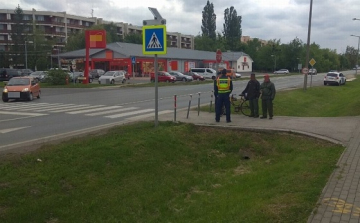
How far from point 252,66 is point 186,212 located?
11784 cm

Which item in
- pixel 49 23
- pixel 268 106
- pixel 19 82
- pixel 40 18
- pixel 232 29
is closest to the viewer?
pixel 268 106

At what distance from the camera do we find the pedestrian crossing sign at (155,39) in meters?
10.4

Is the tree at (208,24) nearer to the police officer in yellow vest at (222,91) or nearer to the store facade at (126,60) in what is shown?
the store facade at (126,60)

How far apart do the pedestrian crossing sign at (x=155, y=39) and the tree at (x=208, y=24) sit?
360 ft

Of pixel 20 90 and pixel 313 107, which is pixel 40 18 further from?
pixel 313 107

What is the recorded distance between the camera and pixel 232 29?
122375mm

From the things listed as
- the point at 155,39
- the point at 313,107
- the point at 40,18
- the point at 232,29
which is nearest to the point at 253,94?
the point at 155,39

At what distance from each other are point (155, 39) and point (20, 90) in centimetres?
1617

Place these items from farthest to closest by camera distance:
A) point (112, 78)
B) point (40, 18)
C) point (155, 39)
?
1. point (40, 18)
2. point (112, 78)
3. point (155, 39)

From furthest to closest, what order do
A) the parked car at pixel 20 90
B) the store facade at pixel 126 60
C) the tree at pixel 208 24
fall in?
the tree at pixel 208 24
the store facade at pixel 126 60
the parked car at pixel 20 90

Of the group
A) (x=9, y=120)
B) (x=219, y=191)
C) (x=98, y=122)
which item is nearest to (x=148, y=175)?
(x=219, y=191)

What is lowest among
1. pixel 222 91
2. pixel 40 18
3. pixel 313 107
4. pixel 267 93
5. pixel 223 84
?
pixel 313 107

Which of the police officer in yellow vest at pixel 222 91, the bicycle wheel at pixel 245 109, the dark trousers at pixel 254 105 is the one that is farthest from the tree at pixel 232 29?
the police officer in yellow vest at pixel 222 91

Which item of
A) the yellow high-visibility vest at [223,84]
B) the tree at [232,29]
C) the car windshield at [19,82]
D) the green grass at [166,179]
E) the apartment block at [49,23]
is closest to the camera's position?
the green grass at [166,179]
